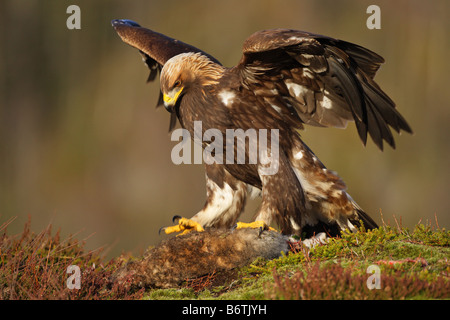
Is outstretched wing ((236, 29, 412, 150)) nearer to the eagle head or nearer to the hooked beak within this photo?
the eagle head

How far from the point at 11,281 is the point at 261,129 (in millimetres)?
2564

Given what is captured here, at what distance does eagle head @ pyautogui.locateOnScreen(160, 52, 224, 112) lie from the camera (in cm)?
497

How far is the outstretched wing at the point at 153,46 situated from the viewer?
607 cm

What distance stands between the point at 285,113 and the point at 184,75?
1.07 meters

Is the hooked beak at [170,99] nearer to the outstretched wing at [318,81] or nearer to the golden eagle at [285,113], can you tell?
the golden eagle at [285,113]

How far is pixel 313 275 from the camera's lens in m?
3.06

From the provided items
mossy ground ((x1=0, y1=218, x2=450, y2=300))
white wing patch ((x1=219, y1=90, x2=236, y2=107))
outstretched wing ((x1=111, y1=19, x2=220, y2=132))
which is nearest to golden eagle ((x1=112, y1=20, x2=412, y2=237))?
white wing patch ((x1=219, y1=90, x2=236, y2=107))

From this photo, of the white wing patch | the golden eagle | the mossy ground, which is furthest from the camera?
the white wing patch

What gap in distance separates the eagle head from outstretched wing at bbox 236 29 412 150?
1.08ft

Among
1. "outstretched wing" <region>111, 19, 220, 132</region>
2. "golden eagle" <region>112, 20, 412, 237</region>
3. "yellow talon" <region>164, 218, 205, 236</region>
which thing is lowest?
"yellow talon" <region>164, 218, 205, 236</region>

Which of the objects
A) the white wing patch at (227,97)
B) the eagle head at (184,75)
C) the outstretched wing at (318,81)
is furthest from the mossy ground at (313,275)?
the eagle head at (184,75)

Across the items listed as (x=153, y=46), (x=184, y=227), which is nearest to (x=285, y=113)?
(x=184, y=227)
